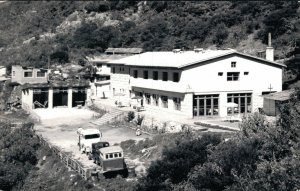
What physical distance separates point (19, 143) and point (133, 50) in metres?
40.0

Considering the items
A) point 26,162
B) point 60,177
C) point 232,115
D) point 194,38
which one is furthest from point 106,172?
point 194,38

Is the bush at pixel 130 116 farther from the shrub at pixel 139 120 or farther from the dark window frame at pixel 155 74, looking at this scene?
the dark window frame at pixel 155 74

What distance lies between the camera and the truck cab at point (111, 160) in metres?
29.4

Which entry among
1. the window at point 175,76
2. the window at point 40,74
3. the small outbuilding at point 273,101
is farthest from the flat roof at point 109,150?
the window at point 40,74

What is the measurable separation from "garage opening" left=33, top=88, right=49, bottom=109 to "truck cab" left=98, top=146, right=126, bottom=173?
3015cm

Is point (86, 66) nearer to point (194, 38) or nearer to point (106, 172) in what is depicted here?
point (194, 38)

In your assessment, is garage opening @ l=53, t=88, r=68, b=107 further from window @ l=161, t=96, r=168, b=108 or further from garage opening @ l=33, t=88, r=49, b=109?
window @ l=161, t=96, r=168, b=108

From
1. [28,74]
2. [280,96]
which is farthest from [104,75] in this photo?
[280,96]

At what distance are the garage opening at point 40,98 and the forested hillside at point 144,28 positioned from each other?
1941 cm

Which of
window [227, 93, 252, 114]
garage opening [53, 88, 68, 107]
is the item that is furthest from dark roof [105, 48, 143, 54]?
window [227, 93, 252, 114]

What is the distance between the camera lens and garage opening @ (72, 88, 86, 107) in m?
60.3

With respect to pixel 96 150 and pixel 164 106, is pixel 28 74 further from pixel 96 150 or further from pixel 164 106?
pixel 96 150

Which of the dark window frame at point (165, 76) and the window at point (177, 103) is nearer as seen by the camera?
the window at point (177, 103)

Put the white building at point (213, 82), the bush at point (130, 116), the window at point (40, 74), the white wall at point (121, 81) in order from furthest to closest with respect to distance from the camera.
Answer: the window at point (40, 74) → the white wall at point (121, 81) → the bush at point (130, 116) → the white building at point (213, 82)
